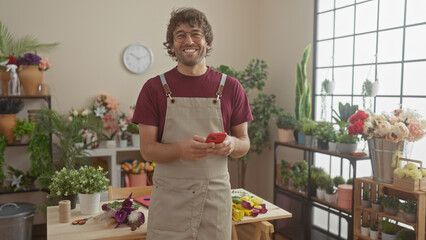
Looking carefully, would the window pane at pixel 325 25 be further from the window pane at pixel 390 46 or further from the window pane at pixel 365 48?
the window pane at pixel 390 46

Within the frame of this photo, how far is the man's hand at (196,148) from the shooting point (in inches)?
65.5

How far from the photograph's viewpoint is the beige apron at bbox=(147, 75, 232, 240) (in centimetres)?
180

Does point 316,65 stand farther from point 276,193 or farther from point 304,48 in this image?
point 276,193

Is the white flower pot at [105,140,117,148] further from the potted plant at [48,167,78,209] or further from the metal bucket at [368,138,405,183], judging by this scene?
the metal bucket at [368,138,405,183]

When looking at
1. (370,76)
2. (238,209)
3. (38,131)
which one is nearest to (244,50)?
(370,76)

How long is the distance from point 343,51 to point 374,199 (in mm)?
1731

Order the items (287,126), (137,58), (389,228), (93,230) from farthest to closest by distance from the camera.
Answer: (137,58) < (287,126) < (389,228) < (93,230)

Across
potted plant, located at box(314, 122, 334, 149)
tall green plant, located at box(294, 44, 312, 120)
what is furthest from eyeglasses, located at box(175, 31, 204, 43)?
tall green plant, located at box(294, 44, 312, 120)

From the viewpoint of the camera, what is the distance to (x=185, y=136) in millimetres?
1817

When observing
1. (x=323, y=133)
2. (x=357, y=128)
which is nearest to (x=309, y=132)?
(x=323, y=133)

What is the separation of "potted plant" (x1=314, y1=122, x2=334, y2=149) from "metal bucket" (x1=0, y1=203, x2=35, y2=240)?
2988mm

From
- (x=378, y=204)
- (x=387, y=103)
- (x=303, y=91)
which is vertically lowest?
(x=378, y=204)

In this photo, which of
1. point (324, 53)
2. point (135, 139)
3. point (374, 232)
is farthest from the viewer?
point (135, 139)

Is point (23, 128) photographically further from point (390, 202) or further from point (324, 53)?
point (390, 202)
